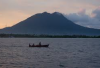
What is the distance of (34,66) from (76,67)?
5.10 m

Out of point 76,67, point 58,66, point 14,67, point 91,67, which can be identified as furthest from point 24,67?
point 91,67

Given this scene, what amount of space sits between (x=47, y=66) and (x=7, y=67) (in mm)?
4786

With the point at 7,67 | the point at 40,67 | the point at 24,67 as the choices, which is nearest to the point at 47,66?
the point at 40,67

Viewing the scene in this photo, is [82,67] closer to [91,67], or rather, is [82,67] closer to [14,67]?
[91,67]

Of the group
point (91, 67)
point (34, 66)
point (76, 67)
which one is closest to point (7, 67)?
point (34, 66)

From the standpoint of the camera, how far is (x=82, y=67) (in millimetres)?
28875

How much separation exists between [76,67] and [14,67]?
7.41m

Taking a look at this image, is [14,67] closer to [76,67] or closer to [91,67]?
[76,67]

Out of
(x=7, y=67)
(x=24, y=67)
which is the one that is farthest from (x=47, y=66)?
(x=7, y=67)

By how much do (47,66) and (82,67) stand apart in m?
4.24

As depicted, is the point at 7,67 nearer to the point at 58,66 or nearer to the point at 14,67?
the point at 14,67

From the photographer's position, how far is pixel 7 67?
28.0 meters

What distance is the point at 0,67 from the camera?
1093 inches

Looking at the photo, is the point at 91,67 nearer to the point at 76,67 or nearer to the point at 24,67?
the point at 76,67
